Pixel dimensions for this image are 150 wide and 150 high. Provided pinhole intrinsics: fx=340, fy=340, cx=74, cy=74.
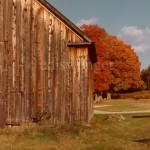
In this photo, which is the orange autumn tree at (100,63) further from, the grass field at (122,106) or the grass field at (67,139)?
the grass field at (67,139)

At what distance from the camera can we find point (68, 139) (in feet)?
47.1

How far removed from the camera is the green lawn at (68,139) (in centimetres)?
1283

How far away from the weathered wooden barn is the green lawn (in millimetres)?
1114

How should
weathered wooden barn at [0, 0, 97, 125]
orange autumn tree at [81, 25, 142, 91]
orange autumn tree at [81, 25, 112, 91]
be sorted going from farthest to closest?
orange autumn tree at [81, 25, 142, 91], orange autumn tree at [81, 25, 112, 91], weathered wooden barn at [0, 0, 97, 125]

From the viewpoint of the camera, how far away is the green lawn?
1283 centimetres

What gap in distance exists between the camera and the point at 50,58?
17.9 meters

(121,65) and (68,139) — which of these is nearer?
(68,139)

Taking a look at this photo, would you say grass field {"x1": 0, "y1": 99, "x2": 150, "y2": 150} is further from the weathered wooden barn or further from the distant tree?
the distant tree

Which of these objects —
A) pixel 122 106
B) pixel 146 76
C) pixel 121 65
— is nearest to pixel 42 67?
pixel 122 106

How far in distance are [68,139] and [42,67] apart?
4.93 meters

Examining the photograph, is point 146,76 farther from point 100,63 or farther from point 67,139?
point 67,139

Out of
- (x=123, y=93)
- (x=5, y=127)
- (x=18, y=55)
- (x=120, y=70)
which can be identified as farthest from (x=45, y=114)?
(x=123, y=93)

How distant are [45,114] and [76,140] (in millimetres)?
3969

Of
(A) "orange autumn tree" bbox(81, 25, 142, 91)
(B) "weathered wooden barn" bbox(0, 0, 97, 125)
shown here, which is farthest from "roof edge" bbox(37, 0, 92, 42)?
(A) "orange autumn tree" bbox(81, 25, 142, 91)
